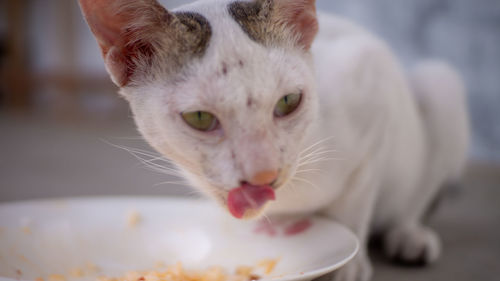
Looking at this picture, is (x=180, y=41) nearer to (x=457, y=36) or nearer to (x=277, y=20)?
(x=277, y=20)

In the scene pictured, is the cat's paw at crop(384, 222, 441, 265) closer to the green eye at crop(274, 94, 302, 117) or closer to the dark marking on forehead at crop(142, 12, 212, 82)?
the green eye at crop(274, 94, 302, 117)

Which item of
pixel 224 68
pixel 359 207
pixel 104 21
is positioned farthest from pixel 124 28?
pixel 359 207

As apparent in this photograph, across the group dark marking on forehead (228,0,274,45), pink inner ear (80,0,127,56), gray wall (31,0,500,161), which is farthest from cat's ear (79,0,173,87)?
gray wall (31,0,500,161)

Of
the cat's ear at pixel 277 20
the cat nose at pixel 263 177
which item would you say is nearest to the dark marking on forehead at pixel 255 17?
the cat's ear at pixel 277 20

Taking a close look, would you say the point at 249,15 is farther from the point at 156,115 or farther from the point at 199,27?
the point at 156,115

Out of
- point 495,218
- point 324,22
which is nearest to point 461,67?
point 495,218

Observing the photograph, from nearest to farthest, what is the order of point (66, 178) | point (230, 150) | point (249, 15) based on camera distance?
1. point (230, 150)
2. point (249, 15)
3. point (66, 178)

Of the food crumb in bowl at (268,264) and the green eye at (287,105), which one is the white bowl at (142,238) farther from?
the green eye at (287,105)
